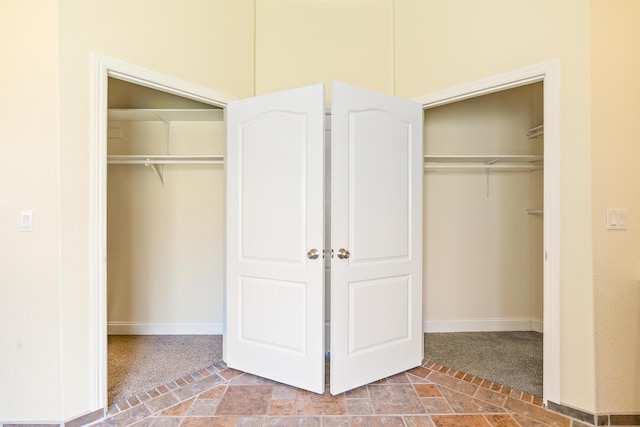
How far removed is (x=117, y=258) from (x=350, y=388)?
8.43ft

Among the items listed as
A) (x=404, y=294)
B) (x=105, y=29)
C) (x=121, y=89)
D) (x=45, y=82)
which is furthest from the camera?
(x=121, y=89)

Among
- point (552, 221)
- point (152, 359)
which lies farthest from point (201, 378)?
point (552, 221)

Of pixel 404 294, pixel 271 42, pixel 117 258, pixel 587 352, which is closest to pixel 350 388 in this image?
pixel 404 294

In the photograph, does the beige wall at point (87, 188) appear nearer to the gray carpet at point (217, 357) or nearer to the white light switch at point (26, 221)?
the white light switch at point (26, 221)

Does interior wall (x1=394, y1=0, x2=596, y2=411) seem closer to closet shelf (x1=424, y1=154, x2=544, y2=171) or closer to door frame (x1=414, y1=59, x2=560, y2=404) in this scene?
door frame (x1=414, y1=59, x2=560, y2=404)

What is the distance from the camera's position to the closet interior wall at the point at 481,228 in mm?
3199

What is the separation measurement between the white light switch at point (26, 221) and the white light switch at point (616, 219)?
328cm

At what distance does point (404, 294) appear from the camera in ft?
7.72

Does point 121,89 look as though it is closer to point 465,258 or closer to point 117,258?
point 117,258

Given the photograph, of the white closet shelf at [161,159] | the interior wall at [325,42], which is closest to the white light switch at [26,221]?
the white closet shelf at [161,159]

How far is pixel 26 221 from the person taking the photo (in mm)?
1719

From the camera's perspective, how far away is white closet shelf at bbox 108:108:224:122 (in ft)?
8.88

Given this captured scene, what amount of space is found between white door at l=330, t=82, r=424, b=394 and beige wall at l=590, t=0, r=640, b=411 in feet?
3.43

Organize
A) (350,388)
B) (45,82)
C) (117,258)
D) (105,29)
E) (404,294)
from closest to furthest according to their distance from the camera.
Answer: (45,82), (105,29), (350,388), (404,294), (117,258)
